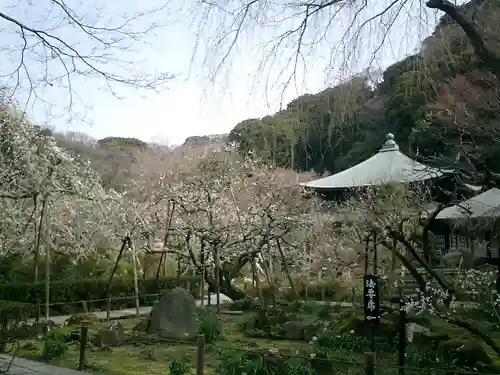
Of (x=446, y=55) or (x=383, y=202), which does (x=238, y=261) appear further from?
(x=446, y=55)

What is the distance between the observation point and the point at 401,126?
26656 millimetres

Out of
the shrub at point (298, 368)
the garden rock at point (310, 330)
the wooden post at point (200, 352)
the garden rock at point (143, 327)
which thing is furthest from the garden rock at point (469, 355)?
the garden rock at point (143, 327)

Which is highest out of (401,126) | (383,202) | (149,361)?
(401,126)

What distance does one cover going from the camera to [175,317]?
36.9 ft

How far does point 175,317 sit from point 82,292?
6358 mm

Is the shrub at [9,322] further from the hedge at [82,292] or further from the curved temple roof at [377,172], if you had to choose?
the curved temple roof at [377,172]

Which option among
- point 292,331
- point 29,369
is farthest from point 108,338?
point 292,331

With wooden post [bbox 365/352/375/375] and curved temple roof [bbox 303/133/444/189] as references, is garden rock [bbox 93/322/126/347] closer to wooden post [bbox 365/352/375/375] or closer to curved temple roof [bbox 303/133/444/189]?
wooden post [bbox 365/352/375/375]

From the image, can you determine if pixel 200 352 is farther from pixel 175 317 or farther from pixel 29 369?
pixel 175 317

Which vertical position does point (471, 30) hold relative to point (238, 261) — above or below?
above

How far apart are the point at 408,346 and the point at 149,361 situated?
3.95 m

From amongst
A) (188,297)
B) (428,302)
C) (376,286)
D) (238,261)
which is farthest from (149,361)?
(238,261)

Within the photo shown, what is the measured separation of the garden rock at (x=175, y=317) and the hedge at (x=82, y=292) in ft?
13.6

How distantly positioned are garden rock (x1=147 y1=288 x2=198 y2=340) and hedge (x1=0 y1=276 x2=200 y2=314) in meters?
4.14
